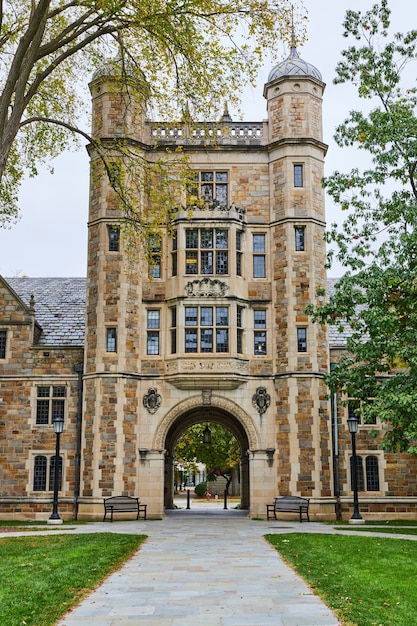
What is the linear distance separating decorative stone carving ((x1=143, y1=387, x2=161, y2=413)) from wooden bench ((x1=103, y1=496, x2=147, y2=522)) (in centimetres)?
307

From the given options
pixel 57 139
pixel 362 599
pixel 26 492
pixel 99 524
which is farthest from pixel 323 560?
pixel 26 492

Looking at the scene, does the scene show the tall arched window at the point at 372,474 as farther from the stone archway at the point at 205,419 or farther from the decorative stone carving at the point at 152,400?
the decorative stone carving at the point at 152,400

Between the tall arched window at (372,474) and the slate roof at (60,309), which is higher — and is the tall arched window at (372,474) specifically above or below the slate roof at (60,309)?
below

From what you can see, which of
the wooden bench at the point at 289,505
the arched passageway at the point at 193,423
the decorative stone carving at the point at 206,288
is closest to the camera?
the wooden bench at the point at 289,505

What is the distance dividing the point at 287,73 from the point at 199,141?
161 inches

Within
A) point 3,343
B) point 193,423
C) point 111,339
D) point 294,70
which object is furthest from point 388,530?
point 294,70

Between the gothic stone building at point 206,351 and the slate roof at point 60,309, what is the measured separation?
0.71m

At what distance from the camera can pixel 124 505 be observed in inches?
953

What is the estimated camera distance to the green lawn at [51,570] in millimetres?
8781

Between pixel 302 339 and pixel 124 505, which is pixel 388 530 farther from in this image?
pixel 124 505

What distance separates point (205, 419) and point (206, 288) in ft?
23.3

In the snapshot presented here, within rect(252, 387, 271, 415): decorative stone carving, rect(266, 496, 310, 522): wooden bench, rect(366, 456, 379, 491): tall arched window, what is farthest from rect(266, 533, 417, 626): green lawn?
rect(366, 456, 379, 491): tall arched window

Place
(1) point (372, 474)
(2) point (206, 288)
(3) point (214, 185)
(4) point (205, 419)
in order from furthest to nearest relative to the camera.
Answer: (4) point (205, 419), (3) point (214, 185), (2) point (206, 288), (1) point (372, 474)

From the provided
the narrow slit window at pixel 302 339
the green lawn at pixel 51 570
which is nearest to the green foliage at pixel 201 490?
the narrow slit window at pixel 302 339
